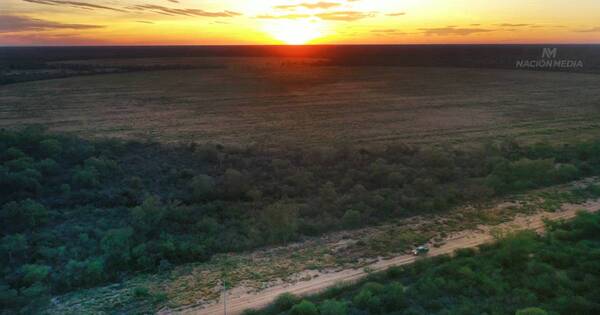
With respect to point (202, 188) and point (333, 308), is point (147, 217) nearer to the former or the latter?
point (202, 188)

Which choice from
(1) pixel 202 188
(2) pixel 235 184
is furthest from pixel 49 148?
→ (2) pixel 235 184

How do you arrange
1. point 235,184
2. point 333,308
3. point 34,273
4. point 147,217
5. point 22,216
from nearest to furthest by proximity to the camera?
point 333,308 → point 34,273 → point 22,216 → point 147,217 → point 235,184

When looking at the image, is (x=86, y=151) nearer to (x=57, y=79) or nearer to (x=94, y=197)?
(x=94, y=197)

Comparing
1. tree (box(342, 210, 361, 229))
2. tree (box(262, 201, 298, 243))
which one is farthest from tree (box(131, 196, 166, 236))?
tree (box(342, 210, 361, 229))

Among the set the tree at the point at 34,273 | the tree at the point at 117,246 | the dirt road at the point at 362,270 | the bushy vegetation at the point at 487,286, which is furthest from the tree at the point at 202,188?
the bushy vegetation at the point at 487,286

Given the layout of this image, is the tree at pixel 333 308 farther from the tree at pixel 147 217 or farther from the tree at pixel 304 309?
the tree at pixel 147 217

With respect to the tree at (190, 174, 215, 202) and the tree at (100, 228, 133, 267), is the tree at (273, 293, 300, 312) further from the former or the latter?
the tree at (190, 174, 215, 202)

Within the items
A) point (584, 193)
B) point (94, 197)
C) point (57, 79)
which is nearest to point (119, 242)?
point (94, 197)

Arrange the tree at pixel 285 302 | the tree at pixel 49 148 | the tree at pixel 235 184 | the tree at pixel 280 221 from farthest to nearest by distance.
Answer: the tree at pixel 49 148
the tree at pixel 235 184
the tree at pixel 280 221
the tree at pixel 285 302
